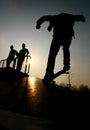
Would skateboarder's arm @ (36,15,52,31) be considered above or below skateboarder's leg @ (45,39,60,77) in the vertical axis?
above

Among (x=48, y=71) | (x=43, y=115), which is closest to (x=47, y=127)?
(x=43, y=115)

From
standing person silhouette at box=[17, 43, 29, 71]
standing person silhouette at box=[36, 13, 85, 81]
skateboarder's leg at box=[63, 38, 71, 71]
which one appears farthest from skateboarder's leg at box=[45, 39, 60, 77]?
standing person silhouette at box=[17, 43, 29, 71]

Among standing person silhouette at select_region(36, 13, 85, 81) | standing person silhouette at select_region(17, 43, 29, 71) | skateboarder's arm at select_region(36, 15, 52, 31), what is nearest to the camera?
standing person silhouette at select_region(36, 13, 85, 81)

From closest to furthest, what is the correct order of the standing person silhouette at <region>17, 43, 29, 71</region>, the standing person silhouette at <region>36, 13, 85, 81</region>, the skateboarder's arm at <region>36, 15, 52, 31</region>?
the standing person silhouette at <region>36, 13, 85, 81</region>, the skateboarder's arm at <region>36, 15, 52, 31</region>, the standing person silhouette at <region>17, 43, 29, 71</region>

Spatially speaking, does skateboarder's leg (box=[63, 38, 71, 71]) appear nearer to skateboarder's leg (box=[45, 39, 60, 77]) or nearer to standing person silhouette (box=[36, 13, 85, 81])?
standing person silhouette (box=[36, 13, 85, 81])

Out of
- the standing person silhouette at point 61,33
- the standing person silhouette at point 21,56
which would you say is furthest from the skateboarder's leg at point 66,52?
the standing person silhouette at point 21,56

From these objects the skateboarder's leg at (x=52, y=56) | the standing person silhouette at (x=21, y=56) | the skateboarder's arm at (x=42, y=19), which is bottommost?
the skateboarder's leg at (x=52, y=56)

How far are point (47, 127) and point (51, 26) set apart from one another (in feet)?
14.7

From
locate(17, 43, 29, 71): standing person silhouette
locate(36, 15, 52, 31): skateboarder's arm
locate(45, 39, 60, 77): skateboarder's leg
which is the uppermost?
locate(17, 43, 29, 71): standing person silhouette

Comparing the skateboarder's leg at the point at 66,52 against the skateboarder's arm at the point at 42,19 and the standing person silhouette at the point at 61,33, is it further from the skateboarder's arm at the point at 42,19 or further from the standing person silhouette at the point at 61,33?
the skateboarder's arm at the point at 42,19

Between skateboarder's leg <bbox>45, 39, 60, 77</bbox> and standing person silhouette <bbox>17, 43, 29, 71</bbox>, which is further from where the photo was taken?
standing person silhouette <bbox>17, 43, 29, 71</bbox>

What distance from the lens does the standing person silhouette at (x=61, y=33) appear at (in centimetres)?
541

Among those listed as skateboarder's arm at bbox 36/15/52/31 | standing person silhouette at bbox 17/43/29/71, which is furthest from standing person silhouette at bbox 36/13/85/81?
standing person silhouette at bbox 17/43/29/71

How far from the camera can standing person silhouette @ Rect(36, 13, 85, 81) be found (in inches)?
213
